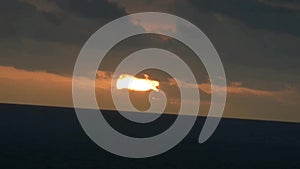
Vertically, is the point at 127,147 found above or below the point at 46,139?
below

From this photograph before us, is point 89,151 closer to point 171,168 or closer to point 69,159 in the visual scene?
point 69,159

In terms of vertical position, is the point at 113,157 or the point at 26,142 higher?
the point at 26,142

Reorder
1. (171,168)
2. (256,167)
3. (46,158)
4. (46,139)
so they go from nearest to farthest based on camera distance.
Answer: (171,168), (46,158), (256,167), (46,139)

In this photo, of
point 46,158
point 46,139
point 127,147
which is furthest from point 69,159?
point 46,139

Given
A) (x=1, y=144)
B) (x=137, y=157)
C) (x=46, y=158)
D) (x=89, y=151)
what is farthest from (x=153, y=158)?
(x=1, y=144)

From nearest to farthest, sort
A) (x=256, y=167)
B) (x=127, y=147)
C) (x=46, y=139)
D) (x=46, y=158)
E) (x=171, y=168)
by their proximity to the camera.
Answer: (x=171, y=168)
(x=46, y=158)
(x=256, y=167)
(x=127, y=147)
(x=46, y=139)

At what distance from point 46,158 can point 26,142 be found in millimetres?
35093

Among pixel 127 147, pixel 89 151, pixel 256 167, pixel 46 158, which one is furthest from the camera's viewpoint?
pixel 127 147

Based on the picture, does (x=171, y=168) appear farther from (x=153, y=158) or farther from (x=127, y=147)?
(x=127, y=147)

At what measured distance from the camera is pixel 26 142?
151625mm

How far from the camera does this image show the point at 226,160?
137375 millimetres

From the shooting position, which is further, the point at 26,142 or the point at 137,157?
the point at 26,142

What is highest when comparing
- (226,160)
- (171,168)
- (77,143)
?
(77,143)

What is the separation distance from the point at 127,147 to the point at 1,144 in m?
32.9
